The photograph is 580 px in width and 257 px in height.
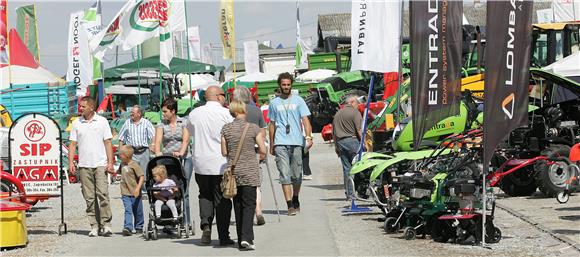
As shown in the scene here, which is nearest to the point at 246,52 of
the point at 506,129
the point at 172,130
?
the point at 172,130

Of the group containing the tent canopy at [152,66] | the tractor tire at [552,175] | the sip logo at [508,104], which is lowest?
the tractor tire at [552,175]

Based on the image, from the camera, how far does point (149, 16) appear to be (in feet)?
90.1

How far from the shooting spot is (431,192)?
12969 millimetres

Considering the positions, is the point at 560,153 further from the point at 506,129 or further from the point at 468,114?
the point at 506,129

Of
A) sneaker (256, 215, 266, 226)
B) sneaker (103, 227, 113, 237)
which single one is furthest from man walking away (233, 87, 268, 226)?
sneaker (103, 227, 113, 237)

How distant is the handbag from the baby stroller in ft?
5.16

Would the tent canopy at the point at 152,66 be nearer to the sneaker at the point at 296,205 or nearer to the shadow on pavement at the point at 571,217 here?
the sneaker at the point at 296,205

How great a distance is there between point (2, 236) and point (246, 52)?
44.0m

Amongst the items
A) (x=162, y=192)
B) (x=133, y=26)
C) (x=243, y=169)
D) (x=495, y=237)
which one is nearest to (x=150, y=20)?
(x=133, y=26)

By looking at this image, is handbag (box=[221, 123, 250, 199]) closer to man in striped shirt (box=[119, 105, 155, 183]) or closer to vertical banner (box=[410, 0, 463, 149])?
vertical banner (box=[410, 0, 463, 149])

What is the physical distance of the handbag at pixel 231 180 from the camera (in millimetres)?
12164

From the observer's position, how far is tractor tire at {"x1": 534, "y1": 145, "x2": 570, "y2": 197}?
16.8 m

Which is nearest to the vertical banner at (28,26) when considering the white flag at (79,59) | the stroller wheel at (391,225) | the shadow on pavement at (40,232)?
the white flag at (79,59)

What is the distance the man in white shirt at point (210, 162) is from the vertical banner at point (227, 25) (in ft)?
93.7
